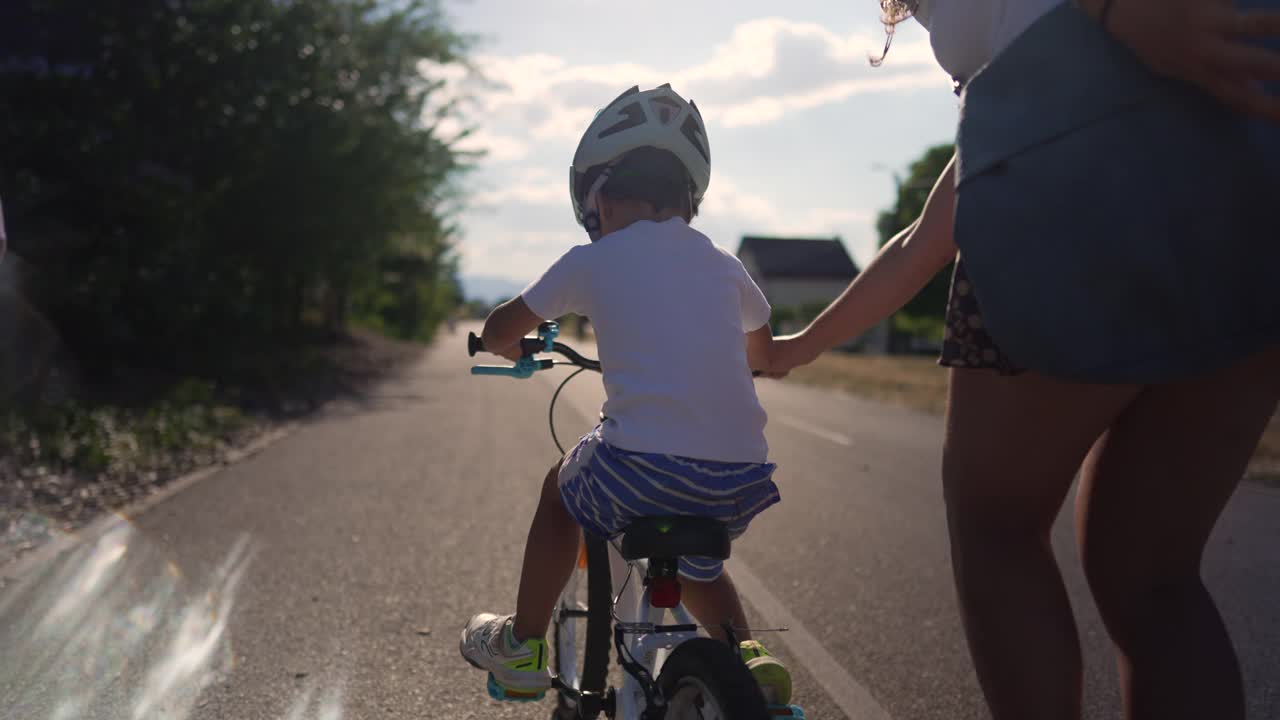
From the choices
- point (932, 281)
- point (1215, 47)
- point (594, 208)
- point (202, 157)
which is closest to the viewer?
point (1215, 47)

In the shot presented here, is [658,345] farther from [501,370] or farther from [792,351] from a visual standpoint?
[501,370]

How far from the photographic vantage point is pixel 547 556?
267 centimetres

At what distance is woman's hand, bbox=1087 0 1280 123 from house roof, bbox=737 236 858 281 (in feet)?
262

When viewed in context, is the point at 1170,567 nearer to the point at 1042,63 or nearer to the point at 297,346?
the point at 1042,63

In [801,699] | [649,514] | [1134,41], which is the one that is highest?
[1134,41]

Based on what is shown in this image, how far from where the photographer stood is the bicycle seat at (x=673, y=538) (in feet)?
7.11

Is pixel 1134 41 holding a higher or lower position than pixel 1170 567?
higher

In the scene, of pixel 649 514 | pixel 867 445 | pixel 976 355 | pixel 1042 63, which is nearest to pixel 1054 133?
pixel 1042 63

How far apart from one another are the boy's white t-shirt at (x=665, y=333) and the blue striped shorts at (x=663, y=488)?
3 centimetres

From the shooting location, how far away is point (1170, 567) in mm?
1734

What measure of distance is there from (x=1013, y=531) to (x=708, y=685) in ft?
2.14

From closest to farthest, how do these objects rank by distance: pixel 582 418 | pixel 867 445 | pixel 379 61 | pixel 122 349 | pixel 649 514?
pixel 649 514
pixel 867 445
pixel 582 418
pixel 122 349
pixel 379 61

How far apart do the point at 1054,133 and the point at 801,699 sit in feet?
8.58

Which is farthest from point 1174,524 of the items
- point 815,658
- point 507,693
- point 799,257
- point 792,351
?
point 799,257
